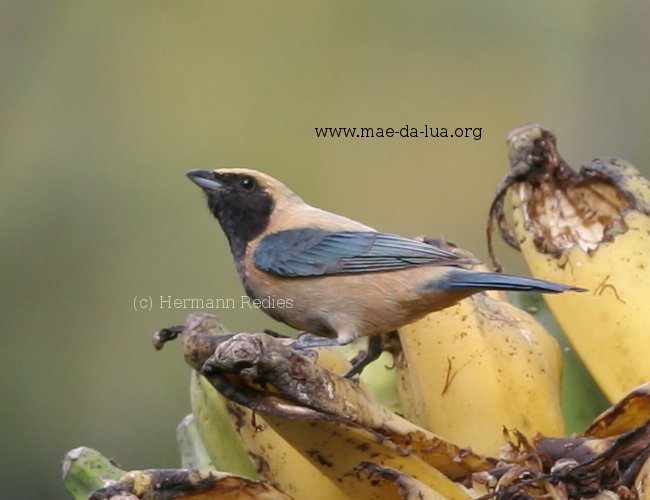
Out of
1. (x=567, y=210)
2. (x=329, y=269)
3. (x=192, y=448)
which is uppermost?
(x=567, y=210)

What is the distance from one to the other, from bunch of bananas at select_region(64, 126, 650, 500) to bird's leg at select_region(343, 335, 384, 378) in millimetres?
22

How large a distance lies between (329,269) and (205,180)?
514 mm

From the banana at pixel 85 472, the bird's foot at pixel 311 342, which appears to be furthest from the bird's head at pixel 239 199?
the banana at pixel 85 472

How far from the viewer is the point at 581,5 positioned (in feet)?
22.5

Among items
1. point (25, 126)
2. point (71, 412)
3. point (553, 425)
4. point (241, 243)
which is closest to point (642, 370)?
point (553, 425)

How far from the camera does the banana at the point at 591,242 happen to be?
2.95 m

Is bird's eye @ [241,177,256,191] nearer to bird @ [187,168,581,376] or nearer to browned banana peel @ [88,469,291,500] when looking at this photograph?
bird @ [187,168,581,376]

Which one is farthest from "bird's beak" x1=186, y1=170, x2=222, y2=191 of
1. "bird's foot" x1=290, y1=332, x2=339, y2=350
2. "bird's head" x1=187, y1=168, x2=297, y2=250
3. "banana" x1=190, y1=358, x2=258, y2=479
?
"banana" x1=190, y1=358, x2=258, y2=479

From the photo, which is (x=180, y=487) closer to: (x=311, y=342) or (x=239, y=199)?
(x=311, y=342)

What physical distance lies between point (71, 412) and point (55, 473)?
341mm

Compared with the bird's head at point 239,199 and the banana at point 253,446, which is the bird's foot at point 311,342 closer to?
the banana at point 253,446

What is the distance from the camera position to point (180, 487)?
2281 mm

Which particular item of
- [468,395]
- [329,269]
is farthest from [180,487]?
[329,269]

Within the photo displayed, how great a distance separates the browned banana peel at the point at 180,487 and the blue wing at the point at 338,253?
39.0 inches
